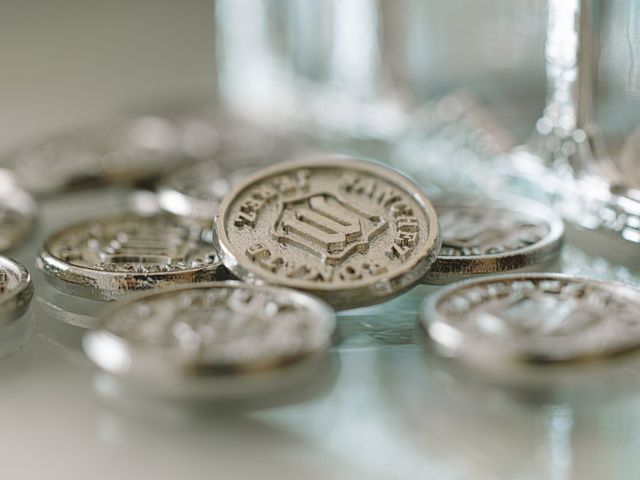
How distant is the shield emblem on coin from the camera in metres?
1.07

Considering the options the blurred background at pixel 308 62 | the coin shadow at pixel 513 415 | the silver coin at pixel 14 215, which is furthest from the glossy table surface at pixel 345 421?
the blurred background at pixel 308 62

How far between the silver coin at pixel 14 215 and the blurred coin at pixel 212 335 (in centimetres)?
39

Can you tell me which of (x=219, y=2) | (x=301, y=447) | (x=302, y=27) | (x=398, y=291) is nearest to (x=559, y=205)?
(x=398, y=291)

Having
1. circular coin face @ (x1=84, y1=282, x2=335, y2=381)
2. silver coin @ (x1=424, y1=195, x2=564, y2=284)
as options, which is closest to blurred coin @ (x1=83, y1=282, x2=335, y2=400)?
circular coin face @ (x1=84, y1=282, x2=335, y2=381)

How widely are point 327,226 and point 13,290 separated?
14.3 inches

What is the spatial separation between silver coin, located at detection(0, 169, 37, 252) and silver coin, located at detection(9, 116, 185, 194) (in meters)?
0.08

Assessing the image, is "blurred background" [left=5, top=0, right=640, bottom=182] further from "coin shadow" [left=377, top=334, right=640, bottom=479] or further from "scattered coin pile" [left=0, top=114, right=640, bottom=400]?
"coin shadow" [left=377, top=334, right=640, bottom=479]

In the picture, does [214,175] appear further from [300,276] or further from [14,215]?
[300,276]

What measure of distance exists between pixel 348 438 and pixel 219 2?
5.48ft

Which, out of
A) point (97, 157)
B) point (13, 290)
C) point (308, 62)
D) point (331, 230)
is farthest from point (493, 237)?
point (308, 62)

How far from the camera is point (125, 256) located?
1147mm

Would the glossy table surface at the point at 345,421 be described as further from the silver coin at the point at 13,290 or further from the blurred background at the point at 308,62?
the blurred background at the point at 308,62

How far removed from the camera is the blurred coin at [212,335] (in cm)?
86

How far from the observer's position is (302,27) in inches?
79.4
